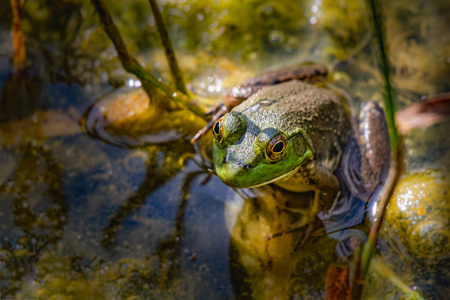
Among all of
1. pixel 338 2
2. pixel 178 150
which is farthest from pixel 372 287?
pixel 338 2

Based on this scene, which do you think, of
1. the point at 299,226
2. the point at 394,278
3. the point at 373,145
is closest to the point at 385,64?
the point at 373,145

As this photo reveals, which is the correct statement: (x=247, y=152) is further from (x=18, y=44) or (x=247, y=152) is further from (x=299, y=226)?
(x=18, y=44)

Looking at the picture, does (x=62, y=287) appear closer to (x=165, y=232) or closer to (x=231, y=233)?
(x=165, y=232)

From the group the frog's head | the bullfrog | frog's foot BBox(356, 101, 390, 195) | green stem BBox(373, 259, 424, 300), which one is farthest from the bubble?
green stem BBox(373, 259, 424, 300)

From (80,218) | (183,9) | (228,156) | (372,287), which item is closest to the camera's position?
(228,156)

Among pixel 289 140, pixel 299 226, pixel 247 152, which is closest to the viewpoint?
pixel 247 152
